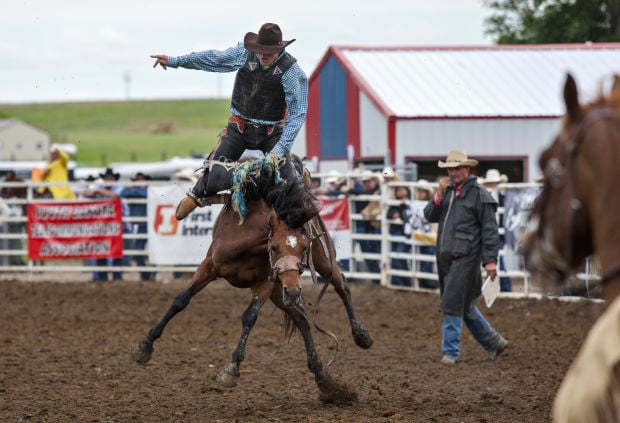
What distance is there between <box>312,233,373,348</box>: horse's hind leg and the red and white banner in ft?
28.6

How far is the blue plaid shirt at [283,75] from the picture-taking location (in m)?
7.53

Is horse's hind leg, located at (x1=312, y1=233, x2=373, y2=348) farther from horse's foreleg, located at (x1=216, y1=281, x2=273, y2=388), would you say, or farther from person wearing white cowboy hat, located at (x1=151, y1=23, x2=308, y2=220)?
person wearing white cowboy hat, located at (x1=151, y1=23, x2=308, y2=220)

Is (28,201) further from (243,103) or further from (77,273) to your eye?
(243,103)

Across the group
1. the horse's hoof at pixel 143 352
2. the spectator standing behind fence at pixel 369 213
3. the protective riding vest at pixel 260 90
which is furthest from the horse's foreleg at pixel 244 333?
the spectator standing behind fence at pixel 369 213

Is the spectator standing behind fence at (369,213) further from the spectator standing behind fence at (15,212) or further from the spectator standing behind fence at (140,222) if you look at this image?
the spectator standing behind fence at (15,212)

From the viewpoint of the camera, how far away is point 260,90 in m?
7.67

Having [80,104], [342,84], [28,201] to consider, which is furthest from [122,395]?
[80,104]

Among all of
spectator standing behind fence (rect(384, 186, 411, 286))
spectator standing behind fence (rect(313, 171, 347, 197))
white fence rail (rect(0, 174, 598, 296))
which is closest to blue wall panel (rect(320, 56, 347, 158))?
spectator standing behind fence (rect(313, 171, 347, 197))

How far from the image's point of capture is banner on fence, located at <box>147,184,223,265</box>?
16422 mm

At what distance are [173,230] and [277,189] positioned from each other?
9474mm

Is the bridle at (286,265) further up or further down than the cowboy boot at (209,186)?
further down

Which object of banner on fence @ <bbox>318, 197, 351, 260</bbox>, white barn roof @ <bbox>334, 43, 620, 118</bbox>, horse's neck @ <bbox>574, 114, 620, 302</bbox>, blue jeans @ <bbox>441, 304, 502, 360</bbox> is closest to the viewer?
horse's neck @ <bbox>574, 114, 620, 302</bbox>

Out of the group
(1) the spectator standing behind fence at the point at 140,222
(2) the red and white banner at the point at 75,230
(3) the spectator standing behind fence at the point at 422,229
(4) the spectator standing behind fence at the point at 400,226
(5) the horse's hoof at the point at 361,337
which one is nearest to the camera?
(5) the horse's hoof at the point at 361,337

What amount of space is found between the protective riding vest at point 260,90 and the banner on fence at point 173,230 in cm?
861
